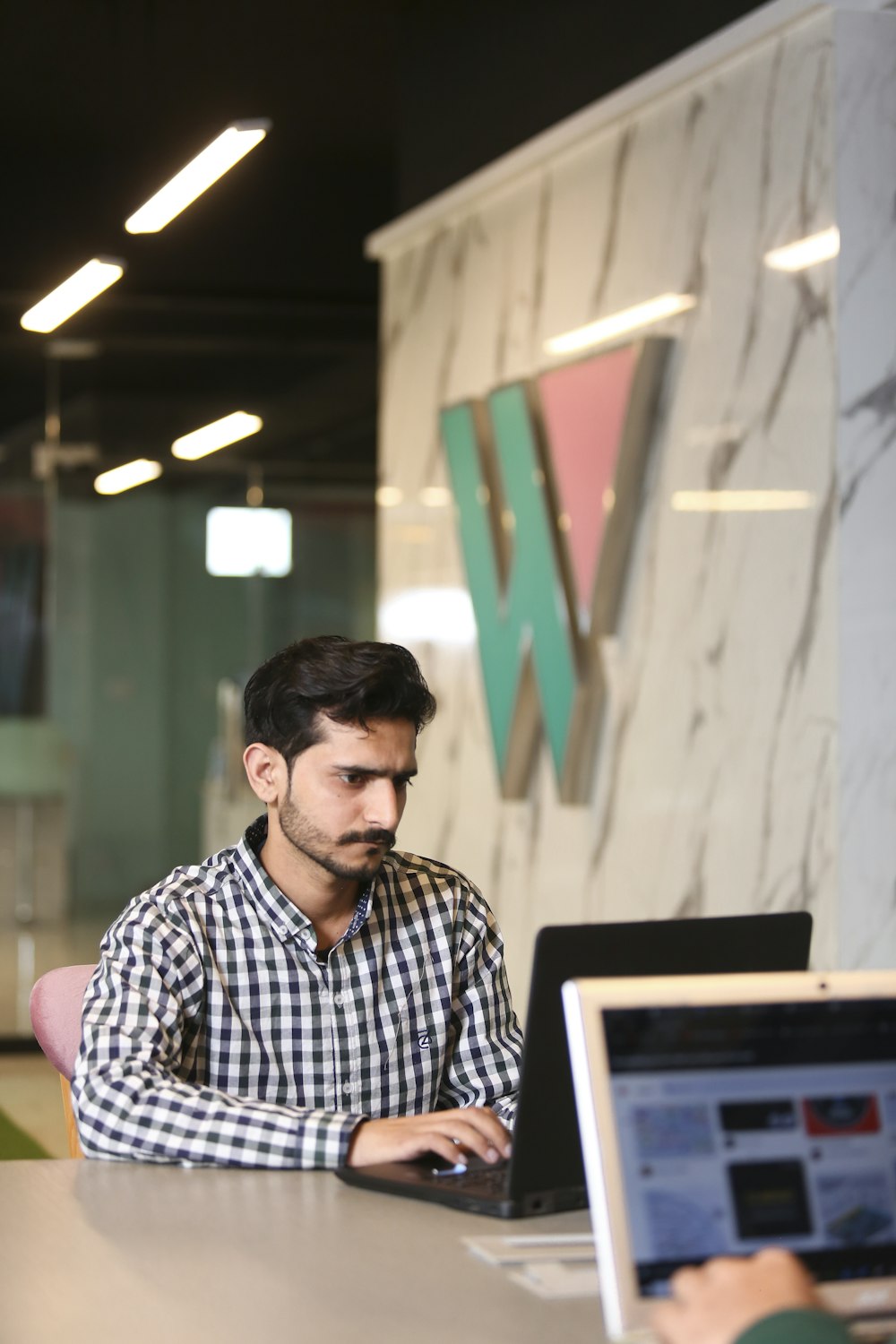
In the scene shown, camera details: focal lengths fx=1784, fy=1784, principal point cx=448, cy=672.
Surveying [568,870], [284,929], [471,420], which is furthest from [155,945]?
[471,420]

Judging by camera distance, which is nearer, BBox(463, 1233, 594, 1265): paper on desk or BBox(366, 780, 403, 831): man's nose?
BBox(463, 1233, 594, 1265): paper on desk

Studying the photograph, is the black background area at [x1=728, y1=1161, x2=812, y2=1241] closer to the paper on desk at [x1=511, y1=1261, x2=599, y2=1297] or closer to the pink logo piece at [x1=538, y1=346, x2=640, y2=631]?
the paper on desk at [x1=511, y1=1261, x2=599, y2=1297]

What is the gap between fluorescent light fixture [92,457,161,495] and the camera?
25.4 feet

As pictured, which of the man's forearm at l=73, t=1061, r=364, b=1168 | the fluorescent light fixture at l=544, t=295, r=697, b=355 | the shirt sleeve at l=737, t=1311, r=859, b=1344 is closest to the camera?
the shirt sleeve at l=737, t=1311, r=859, b=1344

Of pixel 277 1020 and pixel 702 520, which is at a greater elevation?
pixel 702 520

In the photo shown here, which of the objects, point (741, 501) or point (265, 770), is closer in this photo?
point (265, 770)

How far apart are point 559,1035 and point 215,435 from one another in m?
6.26

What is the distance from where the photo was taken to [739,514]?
13.9 feet

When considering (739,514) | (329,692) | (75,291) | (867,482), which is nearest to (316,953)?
(329,692)

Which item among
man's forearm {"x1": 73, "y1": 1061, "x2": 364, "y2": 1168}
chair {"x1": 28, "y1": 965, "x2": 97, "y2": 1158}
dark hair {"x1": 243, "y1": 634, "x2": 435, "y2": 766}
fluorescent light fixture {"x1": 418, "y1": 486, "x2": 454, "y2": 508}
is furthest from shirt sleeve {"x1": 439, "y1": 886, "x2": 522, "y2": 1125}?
fluorescent light fixture {"x1": 418, "y1": 486, "x2": 454, "y2": 508}

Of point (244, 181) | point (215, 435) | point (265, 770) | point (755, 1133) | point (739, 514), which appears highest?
point (244, 181)

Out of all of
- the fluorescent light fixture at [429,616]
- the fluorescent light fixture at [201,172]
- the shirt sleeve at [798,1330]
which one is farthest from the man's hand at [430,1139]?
the fluorescent light fixture at [429,616]

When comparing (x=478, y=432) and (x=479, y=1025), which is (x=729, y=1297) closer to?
(x=479, y=1025)

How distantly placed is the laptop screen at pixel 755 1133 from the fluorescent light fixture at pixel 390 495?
16.2ft
